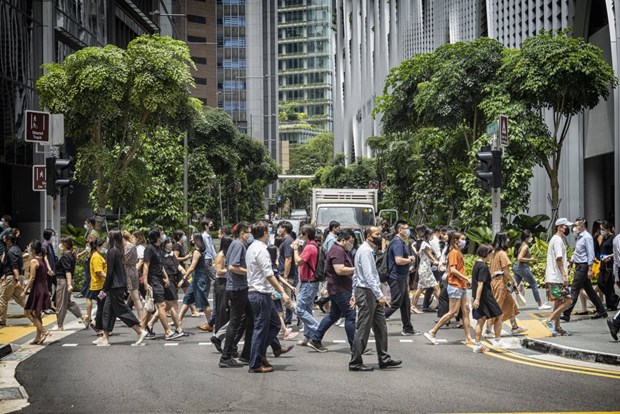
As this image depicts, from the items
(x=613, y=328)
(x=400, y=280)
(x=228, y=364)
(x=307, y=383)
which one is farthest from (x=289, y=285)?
(x=613, y=328)

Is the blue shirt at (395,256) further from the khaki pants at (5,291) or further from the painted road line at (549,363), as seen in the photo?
the khaki pants at (5,291)

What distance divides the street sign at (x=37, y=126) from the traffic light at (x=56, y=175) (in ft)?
3.54

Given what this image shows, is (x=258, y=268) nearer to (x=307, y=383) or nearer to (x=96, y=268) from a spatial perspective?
(x=307, y=383)

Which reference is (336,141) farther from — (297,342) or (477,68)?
(297,342)

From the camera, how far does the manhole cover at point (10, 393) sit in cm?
981

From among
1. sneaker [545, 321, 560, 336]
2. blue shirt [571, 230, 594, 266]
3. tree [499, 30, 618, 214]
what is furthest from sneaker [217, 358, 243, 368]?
tree [499, 30, 618, 214]

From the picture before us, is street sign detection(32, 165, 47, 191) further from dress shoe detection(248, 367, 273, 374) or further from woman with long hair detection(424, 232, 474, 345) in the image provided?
dress shoe detection(248, 367, 273, 374)

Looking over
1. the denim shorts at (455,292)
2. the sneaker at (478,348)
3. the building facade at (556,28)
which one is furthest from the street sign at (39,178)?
the building facade at (556,28)

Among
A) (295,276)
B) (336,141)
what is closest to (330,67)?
(336,141)

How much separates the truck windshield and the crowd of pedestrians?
11.5m

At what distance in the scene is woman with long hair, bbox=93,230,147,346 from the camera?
45.6 feet

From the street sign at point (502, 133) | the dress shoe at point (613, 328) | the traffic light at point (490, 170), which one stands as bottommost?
the dress shoe at point (613, 328)

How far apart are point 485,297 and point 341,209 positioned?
17.6 metres

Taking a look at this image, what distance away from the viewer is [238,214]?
204 feet
